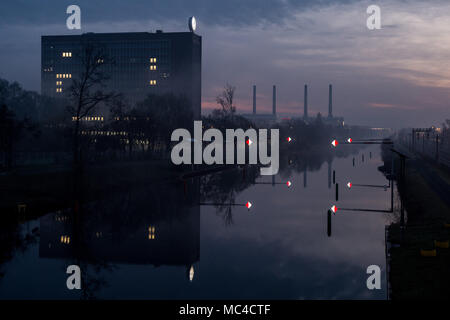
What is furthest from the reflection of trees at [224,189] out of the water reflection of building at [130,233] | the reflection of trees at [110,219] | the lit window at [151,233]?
the lit window at [151,233]

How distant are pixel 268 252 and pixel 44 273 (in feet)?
51.3

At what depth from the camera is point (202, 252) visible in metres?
35.4

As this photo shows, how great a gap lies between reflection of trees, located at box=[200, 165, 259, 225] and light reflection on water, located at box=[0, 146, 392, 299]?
3.49 feet

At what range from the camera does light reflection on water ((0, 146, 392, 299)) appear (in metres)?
25.9

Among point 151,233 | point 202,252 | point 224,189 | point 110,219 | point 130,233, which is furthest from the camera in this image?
point 224,189

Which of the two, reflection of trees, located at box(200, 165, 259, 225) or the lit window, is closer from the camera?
the lit window

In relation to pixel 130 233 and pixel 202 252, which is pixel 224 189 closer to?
pixel 130 233

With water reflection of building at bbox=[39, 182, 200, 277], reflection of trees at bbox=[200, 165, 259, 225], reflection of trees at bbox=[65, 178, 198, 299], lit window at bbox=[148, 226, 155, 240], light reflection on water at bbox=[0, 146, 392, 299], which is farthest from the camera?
reflection of trees at bbox=[200, 165, 259, 225]

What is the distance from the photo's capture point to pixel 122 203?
187 feet

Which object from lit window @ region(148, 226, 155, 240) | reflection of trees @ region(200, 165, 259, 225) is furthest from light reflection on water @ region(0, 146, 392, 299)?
reflection of trees @ region(200, 165, 259, 225)

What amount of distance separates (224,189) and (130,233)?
34.6m

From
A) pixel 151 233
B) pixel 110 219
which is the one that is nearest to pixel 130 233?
pixel 151 233

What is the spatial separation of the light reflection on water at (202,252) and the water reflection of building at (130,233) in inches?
3.2

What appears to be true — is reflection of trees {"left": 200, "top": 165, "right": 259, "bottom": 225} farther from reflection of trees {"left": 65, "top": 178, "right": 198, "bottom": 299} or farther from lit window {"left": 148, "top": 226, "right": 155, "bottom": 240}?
lit window {"left": 148, "top": 226, "right": 155, "bottom": 240}
